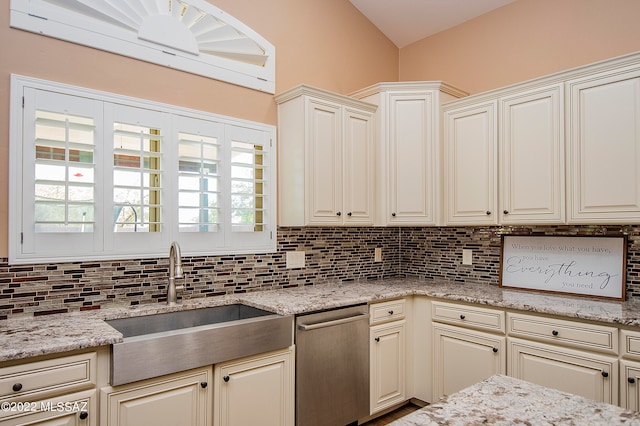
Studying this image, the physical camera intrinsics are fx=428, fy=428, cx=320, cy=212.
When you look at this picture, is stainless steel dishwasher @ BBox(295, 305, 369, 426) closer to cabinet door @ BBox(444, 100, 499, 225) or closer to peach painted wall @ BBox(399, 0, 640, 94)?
cabinet door @ BBox(444, 100, 499, 225)

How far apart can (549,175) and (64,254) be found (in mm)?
2736

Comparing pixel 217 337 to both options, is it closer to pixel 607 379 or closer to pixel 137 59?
pixel 137 59

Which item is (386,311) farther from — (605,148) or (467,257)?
(605,148)

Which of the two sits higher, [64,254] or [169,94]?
[169,94]

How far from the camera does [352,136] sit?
10.1 ft

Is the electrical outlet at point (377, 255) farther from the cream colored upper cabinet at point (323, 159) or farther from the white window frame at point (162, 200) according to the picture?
the white window frame at point (162, 200)

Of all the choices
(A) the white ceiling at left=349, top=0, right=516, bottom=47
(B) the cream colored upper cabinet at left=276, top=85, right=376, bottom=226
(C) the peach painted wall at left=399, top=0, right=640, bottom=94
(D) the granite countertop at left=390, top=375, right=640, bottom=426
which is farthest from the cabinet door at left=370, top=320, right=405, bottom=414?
(A) the white ceiling at left=349, top=0, right=516, bottom=47

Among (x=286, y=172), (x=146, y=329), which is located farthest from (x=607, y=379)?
(x=146, y=329)

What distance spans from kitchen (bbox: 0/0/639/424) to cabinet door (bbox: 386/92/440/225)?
1.54 ft

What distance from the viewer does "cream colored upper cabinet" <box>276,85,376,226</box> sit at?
280 centimetres

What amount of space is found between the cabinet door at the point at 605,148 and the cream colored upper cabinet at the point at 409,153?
0.87 m

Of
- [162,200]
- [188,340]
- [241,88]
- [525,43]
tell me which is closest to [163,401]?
[188,340]

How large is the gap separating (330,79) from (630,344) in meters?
2.56

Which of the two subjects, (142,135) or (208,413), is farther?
(142,135)
